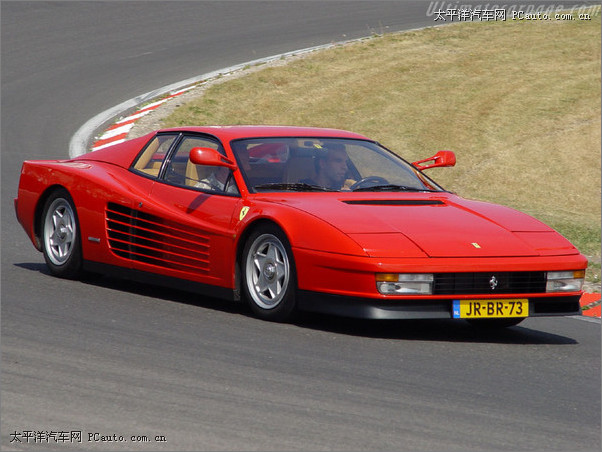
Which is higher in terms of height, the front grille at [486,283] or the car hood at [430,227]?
the car hood at [430,227]

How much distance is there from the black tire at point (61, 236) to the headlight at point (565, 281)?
11.7ft

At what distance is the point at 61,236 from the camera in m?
8.91

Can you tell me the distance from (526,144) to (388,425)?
13384 mm

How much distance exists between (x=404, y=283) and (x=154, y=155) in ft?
8.93

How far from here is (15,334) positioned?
6617 mm

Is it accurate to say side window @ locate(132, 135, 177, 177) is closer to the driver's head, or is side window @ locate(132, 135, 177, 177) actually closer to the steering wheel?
the driver's head

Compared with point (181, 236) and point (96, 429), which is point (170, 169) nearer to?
point (181, 236)

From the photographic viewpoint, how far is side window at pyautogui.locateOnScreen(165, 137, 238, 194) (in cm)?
805

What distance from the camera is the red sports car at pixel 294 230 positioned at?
6.98 metres

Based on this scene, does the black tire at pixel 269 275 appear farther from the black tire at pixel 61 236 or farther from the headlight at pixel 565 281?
the black tire at pixel 61 236

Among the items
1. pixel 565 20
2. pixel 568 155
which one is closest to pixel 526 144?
pixel 568 155

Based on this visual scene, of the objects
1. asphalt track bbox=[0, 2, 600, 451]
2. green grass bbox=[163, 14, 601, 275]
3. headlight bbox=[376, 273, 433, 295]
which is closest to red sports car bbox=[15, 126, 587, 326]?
headlight bbox=[376, 273, 433, 295]

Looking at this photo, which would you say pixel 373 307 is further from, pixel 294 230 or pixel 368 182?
pixel 368 182

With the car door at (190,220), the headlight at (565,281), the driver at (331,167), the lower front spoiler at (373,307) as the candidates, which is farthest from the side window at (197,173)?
the headlight at (565,281)
